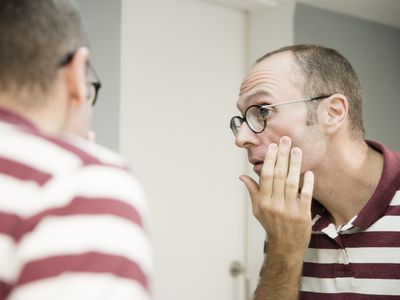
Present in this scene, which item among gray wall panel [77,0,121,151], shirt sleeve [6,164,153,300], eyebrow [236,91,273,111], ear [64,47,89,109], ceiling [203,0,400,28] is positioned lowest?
shirt sleeve [6,164,153,300]

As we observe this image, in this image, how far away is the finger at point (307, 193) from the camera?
126 cm

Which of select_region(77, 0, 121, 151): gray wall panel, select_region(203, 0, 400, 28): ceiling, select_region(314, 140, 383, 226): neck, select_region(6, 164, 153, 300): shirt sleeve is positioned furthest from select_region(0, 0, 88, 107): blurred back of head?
select_region(203, 0, 400, 28): ceiling

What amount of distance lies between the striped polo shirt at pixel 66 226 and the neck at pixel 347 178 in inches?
36.1

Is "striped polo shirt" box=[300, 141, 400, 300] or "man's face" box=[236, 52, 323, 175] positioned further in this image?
"man's face" box=[236, 52, 323, 175]

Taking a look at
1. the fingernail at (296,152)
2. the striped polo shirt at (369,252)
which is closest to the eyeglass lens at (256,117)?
the fingernail at (296,152)

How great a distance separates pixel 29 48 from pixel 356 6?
99.5 inches

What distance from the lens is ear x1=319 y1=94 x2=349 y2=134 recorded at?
1.34 meters

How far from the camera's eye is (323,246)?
1328 mm

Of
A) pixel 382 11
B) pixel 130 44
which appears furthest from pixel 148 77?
pixel 382 11

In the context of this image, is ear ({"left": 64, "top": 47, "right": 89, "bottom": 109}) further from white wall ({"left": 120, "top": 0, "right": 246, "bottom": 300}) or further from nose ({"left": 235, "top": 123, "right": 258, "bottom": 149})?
white wall ({"left": 120, "top": 0, "right": 246, "bottom": 300})

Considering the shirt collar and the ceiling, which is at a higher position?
the ceiling

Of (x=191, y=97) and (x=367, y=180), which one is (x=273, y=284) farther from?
(x=191, y=97)

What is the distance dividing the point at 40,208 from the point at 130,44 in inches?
68.4

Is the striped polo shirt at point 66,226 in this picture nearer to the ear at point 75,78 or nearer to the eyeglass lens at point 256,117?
the ear at point 75,78
